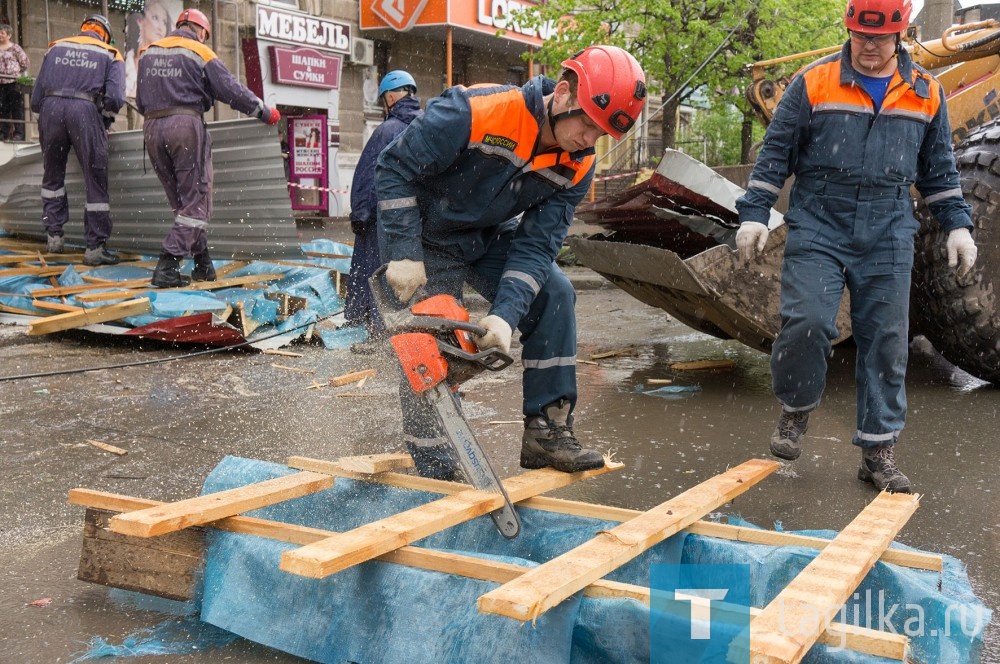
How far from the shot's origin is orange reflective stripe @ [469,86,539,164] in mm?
3344

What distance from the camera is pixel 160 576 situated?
282 cm

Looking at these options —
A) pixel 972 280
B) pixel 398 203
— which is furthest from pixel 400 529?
pixel 972 280

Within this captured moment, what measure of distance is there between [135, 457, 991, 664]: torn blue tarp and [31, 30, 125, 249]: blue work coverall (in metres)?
6.55

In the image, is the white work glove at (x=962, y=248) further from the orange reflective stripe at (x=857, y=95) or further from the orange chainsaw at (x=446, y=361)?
the orange chainsaw at (x=446, y=361)

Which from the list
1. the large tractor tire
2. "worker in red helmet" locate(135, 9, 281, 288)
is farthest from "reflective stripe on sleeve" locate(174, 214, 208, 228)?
the large tractor tire

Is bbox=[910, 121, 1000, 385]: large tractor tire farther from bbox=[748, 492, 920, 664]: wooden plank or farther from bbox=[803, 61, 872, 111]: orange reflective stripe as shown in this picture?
bbox=[748, 492, 920, 664]: wooden plank

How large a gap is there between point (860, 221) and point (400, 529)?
243 centimetres

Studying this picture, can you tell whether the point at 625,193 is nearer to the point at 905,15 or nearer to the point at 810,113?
the point at 810,113

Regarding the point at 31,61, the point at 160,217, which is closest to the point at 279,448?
the point at 160,217

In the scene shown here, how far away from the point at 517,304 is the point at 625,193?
9.05 ft

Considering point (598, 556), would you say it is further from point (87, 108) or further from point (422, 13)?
point (422, 13)

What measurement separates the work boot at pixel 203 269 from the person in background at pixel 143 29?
830 centimetres

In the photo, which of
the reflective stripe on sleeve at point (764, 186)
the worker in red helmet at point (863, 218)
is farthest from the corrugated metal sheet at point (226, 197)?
the worker in red helmet at point (863, 218)

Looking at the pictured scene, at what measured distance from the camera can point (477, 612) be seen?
2.36 metres
